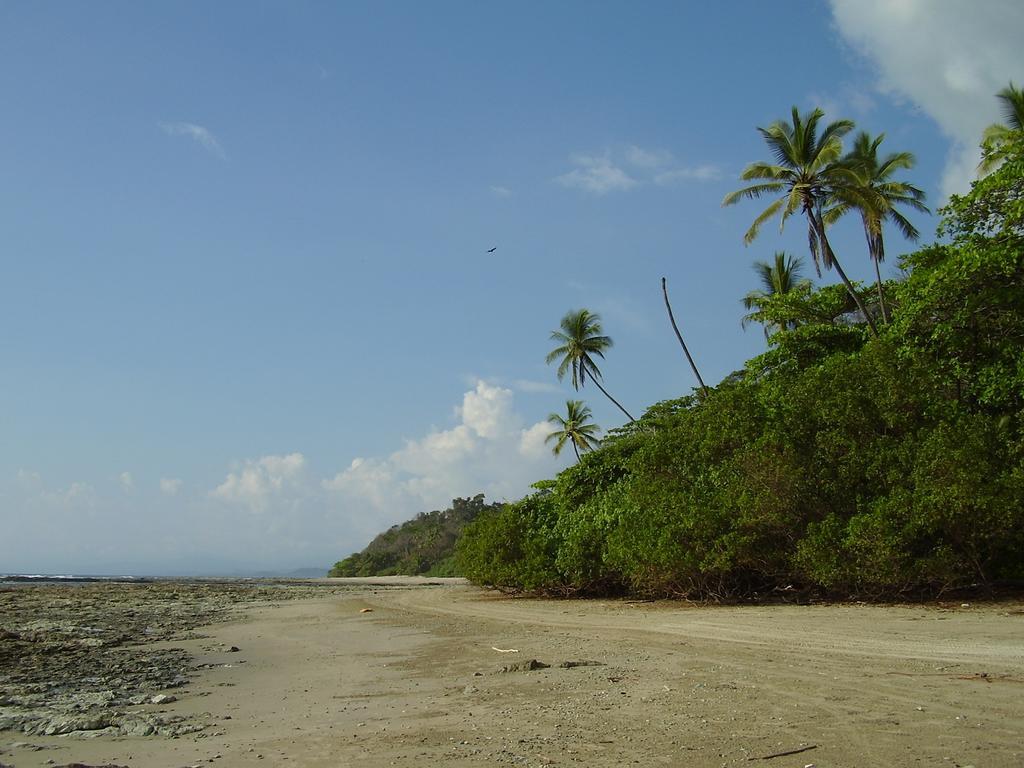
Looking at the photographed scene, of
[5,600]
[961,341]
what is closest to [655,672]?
[961,341]

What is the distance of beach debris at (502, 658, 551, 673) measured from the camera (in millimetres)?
8977

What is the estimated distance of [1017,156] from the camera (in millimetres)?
13906

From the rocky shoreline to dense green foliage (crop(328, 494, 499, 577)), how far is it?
45.2 meters

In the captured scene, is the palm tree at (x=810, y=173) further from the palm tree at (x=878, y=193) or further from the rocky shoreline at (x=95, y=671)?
the rocky shoreline at (x=95, y=671)

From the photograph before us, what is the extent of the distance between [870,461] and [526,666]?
8876 millimetres

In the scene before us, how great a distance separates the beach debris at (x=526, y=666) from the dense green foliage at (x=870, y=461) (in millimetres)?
7248

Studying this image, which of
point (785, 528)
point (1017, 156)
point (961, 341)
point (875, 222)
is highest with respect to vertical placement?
point (875, 222)

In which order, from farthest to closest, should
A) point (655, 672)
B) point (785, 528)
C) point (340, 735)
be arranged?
point (785, 528) → point (655, 672) → point (340, 735)

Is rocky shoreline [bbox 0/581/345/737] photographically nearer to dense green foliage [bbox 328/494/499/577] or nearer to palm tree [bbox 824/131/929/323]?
palm tree [bbox 824/131/929/323]

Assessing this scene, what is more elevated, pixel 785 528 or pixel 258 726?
pixel 785 528

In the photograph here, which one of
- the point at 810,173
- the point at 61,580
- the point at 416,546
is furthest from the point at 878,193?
the point at 61,580

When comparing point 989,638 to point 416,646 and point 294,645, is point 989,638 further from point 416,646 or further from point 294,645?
point 294,645

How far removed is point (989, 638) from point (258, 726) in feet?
28.4

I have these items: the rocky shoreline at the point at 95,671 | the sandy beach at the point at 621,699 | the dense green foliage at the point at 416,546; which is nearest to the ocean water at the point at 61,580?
the dense green foliage at the point at 416,546
